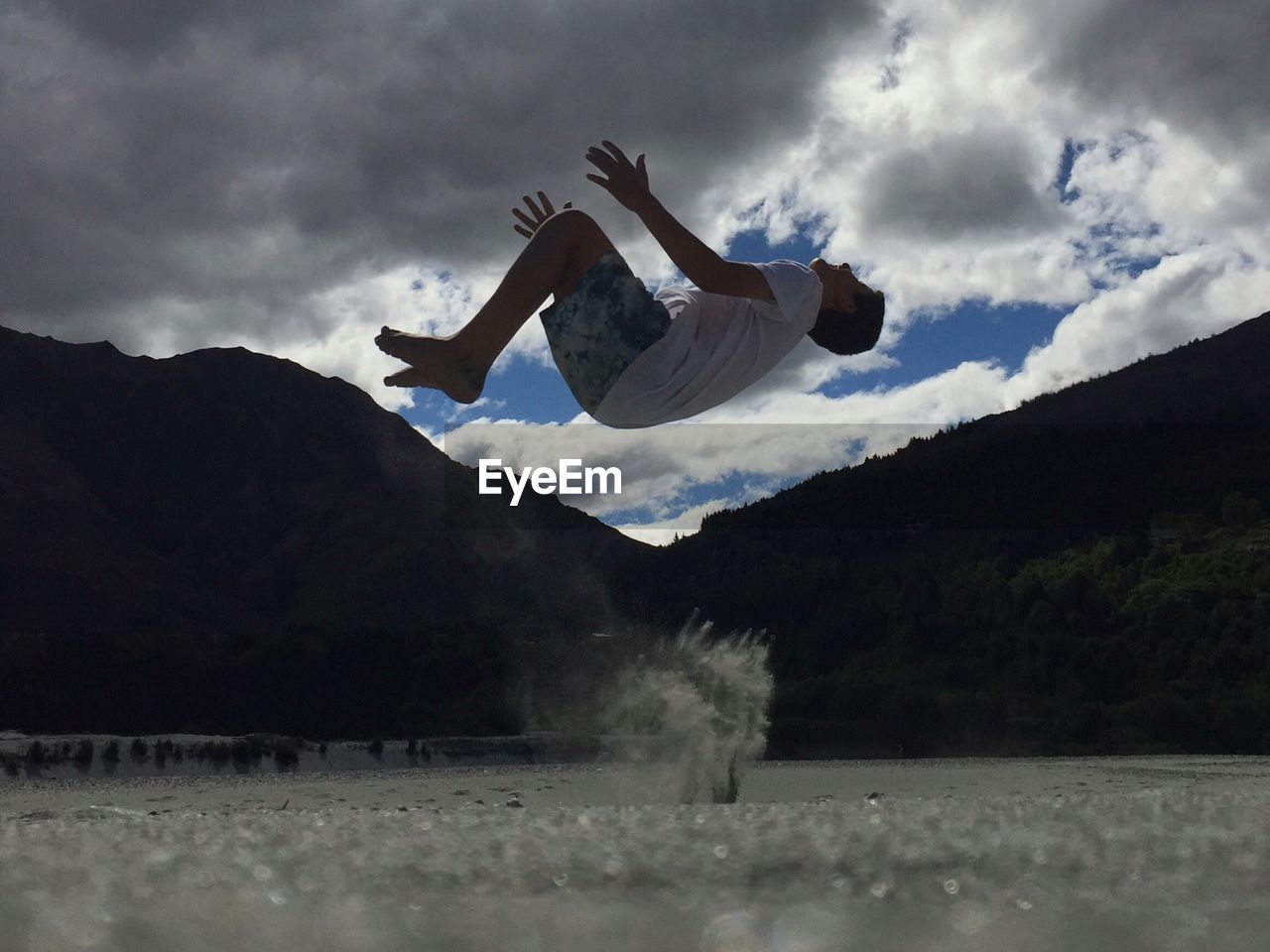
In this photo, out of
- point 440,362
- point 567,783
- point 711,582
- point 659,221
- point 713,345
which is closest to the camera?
point 659,221

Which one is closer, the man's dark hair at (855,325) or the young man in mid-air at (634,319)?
the young man in mid-air at (634,319)

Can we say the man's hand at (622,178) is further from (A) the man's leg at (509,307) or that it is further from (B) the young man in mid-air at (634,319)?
(A) the man's leg at (509,307)

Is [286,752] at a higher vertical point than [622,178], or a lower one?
lower

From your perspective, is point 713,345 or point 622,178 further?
point 713,345

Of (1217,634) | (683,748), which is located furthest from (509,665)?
(683,748)

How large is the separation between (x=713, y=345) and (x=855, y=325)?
1.65ft

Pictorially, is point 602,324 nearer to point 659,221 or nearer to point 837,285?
point 659,221

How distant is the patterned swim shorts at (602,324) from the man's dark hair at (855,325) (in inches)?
21.8

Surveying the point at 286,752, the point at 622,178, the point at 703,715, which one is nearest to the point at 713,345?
the point at 622,178

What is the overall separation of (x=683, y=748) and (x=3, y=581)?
43.3 m

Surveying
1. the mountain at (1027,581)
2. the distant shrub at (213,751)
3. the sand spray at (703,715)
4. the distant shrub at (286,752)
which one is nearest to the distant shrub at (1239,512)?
the mountain at (1027,581)

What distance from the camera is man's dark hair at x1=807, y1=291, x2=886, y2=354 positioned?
137 inches

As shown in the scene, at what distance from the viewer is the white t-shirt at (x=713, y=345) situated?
3189mm

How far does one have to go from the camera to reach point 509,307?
305 cm
